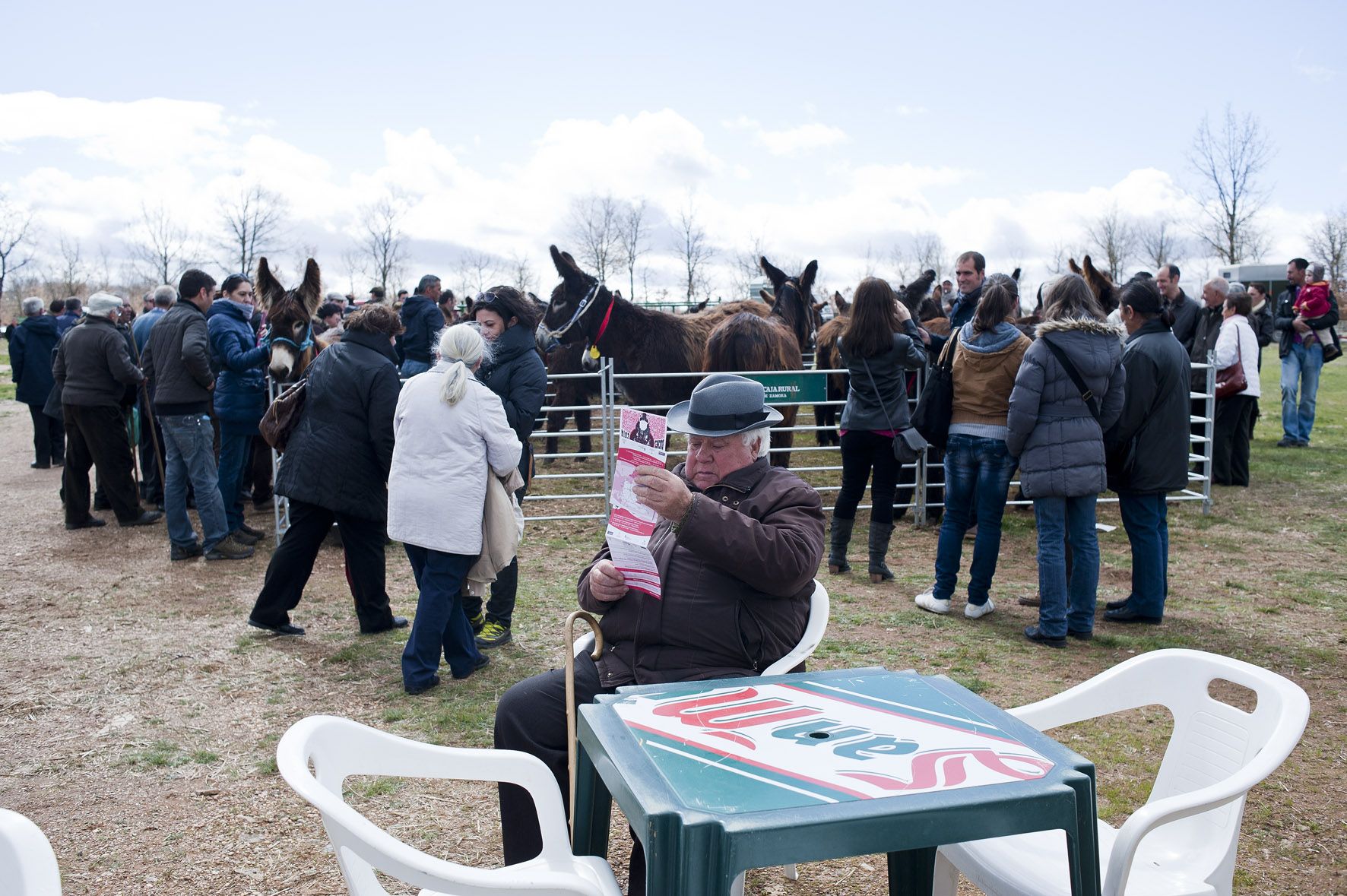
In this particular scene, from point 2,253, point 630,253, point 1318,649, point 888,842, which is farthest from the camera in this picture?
point 2,253

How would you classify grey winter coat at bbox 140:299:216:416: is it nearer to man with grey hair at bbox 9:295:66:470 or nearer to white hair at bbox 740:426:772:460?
man with grey hair at bbox 9:295:66:470

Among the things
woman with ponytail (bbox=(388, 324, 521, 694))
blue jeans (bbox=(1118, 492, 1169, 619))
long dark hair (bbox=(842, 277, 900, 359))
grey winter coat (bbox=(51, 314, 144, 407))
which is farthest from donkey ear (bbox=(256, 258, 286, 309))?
blue jeans (bbox=(1118, 492, 1169, 619))

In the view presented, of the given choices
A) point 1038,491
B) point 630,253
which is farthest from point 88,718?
point 630,253

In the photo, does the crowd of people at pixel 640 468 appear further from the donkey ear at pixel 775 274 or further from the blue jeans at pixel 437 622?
the donkey ear at pixel 775 274

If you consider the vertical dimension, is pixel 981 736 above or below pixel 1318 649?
above

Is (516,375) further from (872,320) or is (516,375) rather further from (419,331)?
(419,331)

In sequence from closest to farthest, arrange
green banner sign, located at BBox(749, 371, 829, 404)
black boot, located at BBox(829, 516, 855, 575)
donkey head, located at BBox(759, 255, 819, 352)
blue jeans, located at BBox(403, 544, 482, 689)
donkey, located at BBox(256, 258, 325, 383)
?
1. blue jeans, located at BBox(403, 544, 482, 689)
2. black boot, located at BBox(829, 516, 855, 575)
3. donkey, located at BBox(256, 258, 325, 383)
4. green banner sign, located at BBox(749, 371, 829, 404)
5. donkey head, located at BBox(759, 255, 819, 352)

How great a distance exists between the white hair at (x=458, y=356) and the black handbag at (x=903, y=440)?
3.08 metres

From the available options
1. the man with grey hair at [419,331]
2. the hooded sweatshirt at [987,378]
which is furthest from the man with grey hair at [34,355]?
the hooded sweatshirt at [987,378]

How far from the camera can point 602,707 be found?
2.41 meters

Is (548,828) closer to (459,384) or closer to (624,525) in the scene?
(624,525)

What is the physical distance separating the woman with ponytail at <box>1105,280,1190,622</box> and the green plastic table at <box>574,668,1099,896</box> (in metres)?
3.92

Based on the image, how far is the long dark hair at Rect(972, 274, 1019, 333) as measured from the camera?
6.12 metres

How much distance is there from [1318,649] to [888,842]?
16.2 ft
